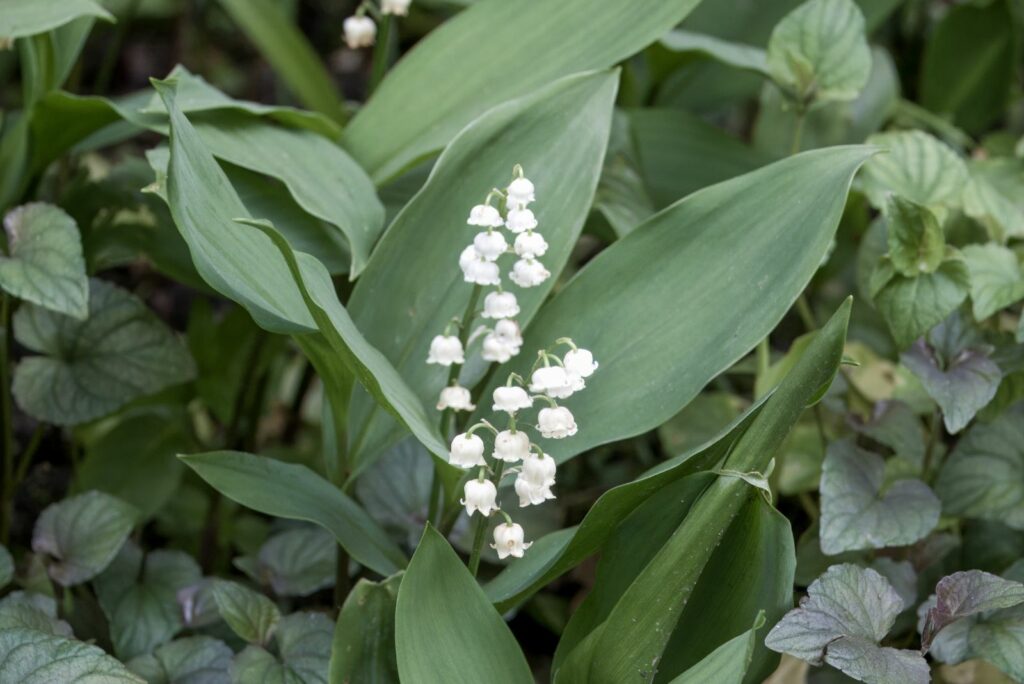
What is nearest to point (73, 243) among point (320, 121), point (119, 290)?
point (119, 290)

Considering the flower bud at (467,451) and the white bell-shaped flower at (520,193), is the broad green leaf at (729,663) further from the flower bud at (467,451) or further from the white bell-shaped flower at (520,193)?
the white bell-shaped flower at (520,193)

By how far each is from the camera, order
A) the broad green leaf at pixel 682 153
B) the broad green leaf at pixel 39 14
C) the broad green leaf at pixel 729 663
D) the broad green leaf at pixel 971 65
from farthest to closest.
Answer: the broad green leaf at pixel 971 65 < the broad green leaf at pixel 682 153 < the broad green leaf at pixel 39 14 < the broad green leaf at pixel 729 663

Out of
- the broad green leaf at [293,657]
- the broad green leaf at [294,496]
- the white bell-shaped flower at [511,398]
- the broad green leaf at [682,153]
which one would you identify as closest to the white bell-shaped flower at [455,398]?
the white bell-shaped flower at [511,398]

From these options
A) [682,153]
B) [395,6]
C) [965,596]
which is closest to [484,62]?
[395,6]

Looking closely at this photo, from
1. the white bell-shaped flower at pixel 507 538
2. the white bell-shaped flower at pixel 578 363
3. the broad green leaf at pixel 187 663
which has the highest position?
the white bell-shaped flower at pixel 578 363

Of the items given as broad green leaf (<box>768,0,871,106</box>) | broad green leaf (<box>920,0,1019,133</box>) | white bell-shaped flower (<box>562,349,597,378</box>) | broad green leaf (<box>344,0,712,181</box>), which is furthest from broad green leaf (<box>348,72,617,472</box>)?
broad green leaf (<box>920,0,1019,133</box>)

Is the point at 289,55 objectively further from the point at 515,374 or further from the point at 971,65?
the point at 971,65

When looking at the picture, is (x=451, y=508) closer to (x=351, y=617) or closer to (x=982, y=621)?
(x=351, y=617)

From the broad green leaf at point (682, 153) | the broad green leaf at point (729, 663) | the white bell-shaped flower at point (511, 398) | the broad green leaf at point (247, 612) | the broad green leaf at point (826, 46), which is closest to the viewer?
the broad green leaf at point (729, 663)
